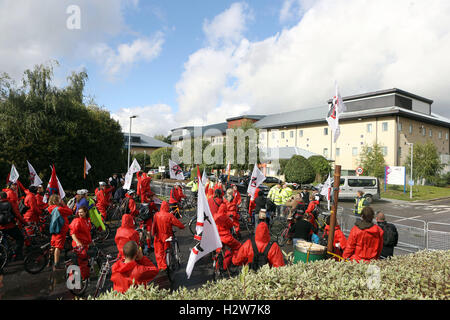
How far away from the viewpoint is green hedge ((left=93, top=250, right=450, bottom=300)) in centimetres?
317

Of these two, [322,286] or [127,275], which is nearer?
[322,286]

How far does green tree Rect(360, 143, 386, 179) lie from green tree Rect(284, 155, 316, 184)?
793 cm

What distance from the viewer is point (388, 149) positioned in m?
41.2

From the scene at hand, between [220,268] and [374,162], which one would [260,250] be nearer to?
[220,268]

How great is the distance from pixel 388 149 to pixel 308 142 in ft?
46.9

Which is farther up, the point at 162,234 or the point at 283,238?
the point at 162,234

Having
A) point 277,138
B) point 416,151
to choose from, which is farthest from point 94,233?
point 277,138

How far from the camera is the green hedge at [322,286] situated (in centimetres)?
317

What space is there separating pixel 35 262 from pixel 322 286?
267 inches

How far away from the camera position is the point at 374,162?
123 feet

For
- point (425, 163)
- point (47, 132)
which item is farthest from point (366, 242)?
point (425, 163)

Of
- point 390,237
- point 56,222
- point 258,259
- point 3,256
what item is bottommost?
point 3,256
